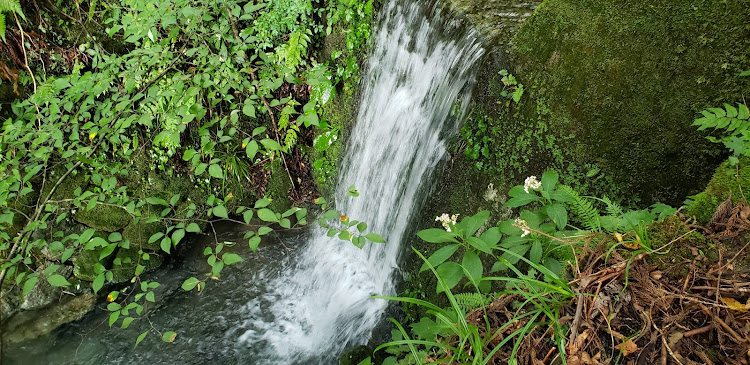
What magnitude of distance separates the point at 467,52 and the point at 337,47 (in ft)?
6.79

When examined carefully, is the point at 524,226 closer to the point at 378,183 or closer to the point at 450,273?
the point at 450,273

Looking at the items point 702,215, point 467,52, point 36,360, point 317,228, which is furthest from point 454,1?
point 36,360

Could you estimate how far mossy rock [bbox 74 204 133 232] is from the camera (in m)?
4.98

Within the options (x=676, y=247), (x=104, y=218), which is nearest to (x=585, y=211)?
(x=676, y=247)

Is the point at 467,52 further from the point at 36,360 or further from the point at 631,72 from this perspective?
the point at 36,360

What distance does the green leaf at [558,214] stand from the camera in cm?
177

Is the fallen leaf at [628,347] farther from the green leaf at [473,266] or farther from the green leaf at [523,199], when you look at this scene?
the green leaf at [523,199]

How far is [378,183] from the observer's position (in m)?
3.98

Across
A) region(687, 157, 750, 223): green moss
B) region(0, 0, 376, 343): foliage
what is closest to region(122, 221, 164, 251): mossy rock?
region(0, 0, 376, 343): foliage

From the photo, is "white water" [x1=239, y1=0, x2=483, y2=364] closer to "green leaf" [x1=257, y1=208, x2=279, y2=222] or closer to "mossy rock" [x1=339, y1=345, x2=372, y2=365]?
"mossy rock" [x1=339, y1=345, x2=372, y2=365]

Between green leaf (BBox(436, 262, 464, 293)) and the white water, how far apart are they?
54.3 inches

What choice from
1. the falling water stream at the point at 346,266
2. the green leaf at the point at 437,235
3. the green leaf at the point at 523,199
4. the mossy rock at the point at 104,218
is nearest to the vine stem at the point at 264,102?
the falling water stream at the point at 346,266

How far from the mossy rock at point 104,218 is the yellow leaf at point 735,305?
226 inches

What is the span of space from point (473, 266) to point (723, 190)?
0.98m
